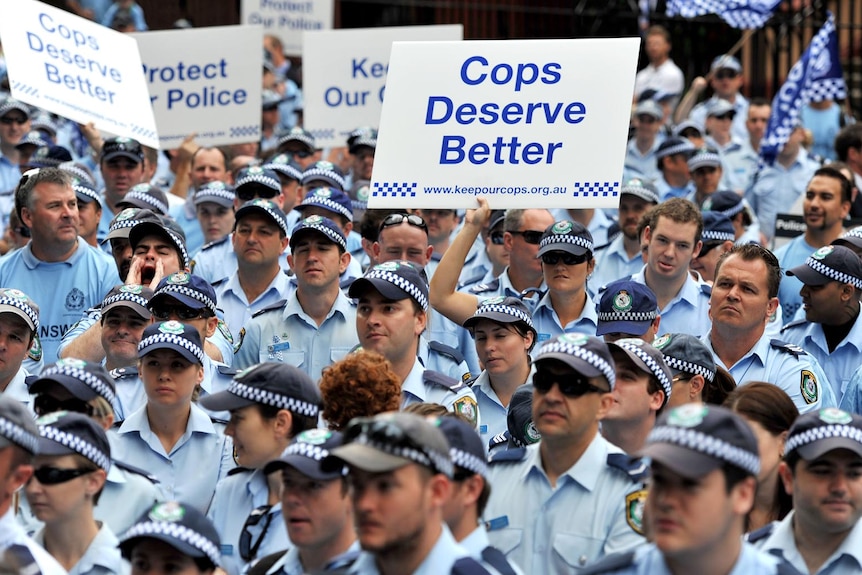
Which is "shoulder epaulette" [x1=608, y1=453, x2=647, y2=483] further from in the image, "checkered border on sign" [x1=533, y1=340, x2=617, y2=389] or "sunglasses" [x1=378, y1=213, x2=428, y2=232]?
"sunglasses" [x1=378, y1=213, x2=428, y2=232]

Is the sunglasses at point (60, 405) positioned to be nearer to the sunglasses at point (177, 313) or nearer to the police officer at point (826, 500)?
the sunglasses at point (177, 313)

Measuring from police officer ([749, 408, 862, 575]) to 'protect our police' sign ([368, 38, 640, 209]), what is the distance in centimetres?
318

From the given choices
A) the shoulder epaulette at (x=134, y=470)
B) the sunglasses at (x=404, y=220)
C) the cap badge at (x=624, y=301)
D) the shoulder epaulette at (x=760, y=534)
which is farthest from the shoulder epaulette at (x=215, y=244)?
the shoulder epaulette at (x=760, y=534)

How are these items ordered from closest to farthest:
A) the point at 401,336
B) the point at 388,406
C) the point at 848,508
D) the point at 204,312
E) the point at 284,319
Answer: the point at 848,508 → the point at 388,406 → the point at 401,336 → the point at 204,312 → the point at 284,319

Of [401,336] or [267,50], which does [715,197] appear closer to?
[401,336]

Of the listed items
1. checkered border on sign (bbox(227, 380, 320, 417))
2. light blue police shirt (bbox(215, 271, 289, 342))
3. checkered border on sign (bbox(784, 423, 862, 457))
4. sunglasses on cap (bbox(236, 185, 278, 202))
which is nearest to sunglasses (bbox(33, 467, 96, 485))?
checkered border on sign (bbox(227, 380, 320, 417))

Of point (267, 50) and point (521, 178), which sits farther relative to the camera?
point (267, 50)

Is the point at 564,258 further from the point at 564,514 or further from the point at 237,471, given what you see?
the point at 564,514

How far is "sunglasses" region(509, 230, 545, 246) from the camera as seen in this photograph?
10.4m

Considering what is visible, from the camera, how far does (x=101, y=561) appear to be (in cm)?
593

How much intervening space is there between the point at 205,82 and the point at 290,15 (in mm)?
5101

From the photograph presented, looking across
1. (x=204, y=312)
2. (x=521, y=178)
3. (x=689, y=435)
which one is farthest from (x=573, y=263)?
(x=689, y=435)

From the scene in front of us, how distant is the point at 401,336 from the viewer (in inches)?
314

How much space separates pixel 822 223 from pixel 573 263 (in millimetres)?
2959
